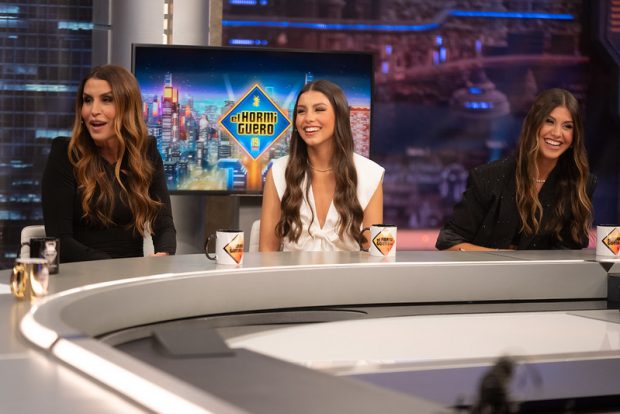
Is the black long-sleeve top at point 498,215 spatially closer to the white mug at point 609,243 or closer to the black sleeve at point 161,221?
the white mug at point 609,243

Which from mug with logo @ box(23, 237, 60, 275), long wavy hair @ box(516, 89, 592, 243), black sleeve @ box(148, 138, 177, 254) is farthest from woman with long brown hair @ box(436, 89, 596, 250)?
mug with logo @ box(23, 237, 60, 275)

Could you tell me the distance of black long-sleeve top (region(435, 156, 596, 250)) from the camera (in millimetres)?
2715

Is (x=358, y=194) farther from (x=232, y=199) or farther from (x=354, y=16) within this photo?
(x=354, y=16)

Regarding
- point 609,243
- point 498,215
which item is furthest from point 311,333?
point 498,215

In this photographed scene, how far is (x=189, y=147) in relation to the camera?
13.6 ft

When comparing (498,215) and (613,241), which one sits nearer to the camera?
(613,241)

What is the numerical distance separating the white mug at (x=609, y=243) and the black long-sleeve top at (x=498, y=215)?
51 centimetres

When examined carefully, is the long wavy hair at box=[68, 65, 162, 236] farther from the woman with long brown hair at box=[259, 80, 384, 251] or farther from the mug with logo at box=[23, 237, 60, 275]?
the mug with logo at box=[23, 237, 60, 275]

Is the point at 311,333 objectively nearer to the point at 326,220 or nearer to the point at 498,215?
the point at 326,220

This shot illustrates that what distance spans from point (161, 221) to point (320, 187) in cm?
54

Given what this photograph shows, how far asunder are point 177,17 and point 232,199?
0.98 m

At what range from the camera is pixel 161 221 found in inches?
114

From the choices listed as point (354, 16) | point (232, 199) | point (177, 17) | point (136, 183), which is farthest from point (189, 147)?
point (354, 16)

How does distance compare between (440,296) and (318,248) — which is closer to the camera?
(440,296)
